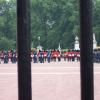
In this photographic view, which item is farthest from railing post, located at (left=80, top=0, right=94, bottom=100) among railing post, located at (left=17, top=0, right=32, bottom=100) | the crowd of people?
the crowd of people

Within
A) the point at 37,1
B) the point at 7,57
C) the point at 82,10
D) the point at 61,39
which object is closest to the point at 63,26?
the point at 61,39

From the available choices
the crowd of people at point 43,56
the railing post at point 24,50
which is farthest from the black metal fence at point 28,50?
the crowd of people at point 43,56

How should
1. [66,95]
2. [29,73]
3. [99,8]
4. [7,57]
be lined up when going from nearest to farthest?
1. [29,73]
2. [66,95]
3. [7,57]
4. [99,8]

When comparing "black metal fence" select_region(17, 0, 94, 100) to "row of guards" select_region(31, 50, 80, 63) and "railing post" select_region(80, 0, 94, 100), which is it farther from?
"row of guards" select_region(31, 50, 80, 63)

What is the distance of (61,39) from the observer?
58375mm

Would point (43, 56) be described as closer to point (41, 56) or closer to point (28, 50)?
point (41, 56)

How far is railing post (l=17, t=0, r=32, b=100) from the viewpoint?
101 inches

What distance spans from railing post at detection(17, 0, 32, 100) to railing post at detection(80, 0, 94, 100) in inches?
14.0

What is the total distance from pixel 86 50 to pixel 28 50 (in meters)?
0.38

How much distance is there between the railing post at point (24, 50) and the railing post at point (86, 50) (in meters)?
0.35

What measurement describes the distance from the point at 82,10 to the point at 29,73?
1.79ft

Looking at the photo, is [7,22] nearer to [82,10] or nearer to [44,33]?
[44,33]

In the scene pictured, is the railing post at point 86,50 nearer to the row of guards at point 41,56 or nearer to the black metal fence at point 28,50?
the black metal fence at point 28,50

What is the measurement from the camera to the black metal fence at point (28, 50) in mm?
2568
